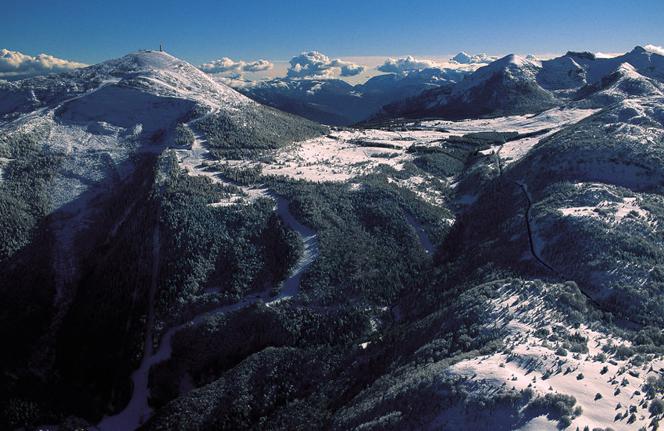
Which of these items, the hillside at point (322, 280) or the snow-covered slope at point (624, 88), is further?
the snow-covered slope at point (624, 88)

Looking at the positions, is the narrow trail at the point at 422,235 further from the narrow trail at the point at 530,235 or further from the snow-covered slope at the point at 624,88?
the snow-covered slope at the point at 624,88

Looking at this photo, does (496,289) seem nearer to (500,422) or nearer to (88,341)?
(500,422)

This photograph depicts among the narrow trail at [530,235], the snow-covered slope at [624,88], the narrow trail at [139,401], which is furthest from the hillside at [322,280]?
the snow-covered slope at [624,88]

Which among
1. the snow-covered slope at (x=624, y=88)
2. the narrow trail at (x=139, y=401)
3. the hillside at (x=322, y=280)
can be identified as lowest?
the narrow trail at (x=139, y=401)

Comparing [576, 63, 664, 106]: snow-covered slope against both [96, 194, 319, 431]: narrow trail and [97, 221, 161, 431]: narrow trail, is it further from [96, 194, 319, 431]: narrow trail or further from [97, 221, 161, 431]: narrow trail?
[97, 221, 161, 431]: narrow trail

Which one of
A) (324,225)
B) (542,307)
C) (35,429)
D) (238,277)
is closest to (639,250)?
(542,307)

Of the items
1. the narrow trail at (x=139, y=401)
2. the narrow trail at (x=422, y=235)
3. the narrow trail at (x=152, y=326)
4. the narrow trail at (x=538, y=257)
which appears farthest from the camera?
the narrow trail at (x=422, y=235)

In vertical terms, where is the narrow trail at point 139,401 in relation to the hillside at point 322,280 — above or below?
below

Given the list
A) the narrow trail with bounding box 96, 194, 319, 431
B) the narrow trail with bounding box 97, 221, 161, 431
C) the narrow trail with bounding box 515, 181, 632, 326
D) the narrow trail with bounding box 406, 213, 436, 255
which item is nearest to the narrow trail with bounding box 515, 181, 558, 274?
the narrow trail with bounding box 515, 181, 632, 326
